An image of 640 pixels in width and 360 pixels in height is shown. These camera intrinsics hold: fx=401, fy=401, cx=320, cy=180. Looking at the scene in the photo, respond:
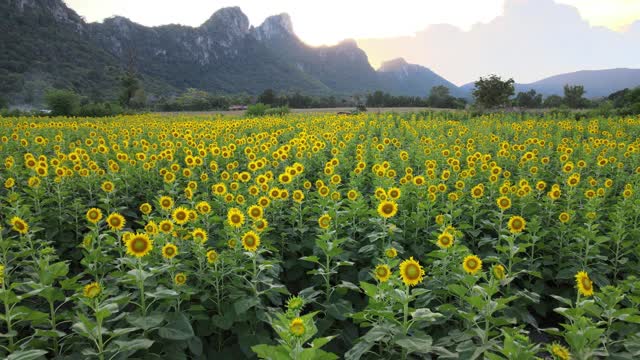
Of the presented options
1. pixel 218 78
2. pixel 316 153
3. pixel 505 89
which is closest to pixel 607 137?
pixel 316 153

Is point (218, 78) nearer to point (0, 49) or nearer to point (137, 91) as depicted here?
point (0, 49)

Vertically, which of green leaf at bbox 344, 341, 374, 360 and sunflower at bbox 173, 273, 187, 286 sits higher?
sunflower at bbox 173, 273, 187, 286

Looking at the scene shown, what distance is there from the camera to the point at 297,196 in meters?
5.20

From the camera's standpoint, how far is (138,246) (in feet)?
10.1

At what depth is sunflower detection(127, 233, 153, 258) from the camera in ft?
9.99

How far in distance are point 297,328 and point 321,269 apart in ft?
5.75

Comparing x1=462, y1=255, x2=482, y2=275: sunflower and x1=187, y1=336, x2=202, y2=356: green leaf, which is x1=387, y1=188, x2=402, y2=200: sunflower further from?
x1=187, y1=336, x2=202, y2=356: green leaf

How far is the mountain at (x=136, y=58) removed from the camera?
70.7 metres

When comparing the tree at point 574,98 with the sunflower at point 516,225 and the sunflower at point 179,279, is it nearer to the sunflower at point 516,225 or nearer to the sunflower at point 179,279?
the sunflower at point 516,225

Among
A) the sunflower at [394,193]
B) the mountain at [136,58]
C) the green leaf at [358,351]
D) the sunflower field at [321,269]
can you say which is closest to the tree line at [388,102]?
the mountain at [136,58]

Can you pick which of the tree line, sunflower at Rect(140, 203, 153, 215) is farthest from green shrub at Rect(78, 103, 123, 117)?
sunflower at Rect(140, 203, 153, 215)

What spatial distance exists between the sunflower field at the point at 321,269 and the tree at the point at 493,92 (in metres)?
31.0

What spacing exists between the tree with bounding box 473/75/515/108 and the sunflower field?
30978mm

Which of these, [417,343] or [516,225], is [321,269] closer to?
[417,343]
